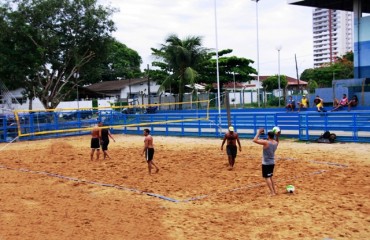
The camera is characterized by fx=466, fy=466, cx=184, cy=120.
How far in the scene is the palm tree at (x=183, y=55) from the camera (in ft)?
125

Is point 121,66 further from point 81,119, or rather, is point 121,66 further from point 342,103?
point 342,103

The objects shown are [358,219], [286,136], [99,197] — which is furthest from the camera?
[286,136]

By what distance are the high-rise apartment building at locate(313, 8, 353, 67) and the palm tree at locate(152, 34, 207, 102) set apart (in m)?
124

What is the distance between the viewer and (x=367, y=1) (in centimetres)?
3434

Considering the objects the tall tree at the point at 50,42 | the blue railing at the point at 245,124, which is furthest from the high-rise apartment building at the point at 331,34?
the blue railing at the point at 245,124

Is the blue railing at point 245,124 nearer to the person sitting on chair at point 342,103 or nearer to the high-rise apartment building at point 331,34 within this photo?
the person sitting on chair at point 342,103

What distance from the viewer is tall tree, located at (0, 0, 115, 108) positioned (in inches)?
1314

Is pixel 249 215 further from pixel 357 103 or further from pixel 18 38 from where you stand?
pixel 18 38

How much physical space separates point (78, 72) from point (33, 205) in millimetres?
29686

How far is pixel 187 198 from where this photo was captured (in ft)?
33.5

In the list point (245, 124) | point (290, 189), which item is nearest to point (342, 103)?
point (245, 124)

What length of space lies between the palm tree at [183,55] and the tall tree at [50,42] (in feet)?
16.3

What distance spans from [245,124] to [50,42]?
16473 millimetres

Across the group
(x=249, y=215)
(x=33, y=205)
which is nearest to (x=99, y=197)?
(x=33, y=205)
